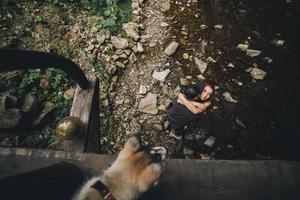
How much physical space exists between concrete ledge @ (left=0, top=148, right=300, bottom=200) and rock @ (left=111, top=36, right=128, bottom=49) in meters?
2.35

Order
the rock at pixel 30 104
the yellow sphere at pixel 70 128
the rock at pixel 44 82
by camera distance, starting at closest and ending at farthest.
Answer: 1. the yellow sphere at pixel 70 128
2. the rock at pixel 30 104
3. the rock at pixel 44 82

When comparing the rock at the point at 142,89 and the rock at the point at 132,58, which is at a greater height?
the rock at the point at 132,58

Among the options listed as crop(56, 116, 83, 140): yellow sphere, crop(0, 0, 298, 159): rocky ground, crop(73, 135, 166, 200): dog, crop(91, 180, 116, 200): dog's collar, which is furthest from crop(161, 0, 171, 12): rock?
crop(91, 180, 116, 200): dog's collar

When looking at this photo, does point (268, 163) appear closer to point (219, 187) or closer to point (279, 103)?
point (219, 187)

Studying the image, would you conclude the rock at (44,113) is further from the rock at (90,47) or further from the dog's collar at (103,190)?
the dog's collar at (103,190)

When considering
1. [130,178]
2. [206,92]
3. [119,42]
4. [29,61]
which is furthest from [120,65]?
[29,61]

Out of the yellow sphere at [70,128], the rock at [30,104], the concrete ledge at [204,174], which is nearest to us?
the concrete ledge at [204,174]

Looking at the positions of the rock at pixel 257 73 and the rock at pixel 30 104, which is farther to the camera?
the rock at pixel 257 73

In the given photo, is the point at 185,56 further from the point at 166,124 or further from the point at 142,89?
the point at 166,124

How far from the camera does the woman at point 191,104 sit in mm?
3480

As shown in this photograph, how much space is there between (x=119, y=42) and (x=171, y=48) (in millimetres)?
753

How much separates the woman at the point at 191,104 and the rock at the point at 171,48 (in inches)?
40.5

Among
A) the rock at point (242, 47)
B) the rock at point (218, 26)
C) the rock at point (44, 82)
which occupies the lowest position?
the rock at point (242, 47)

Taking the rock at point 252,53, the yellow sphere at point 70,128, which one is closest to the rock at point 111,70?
the yellow sphere at point 70,128
